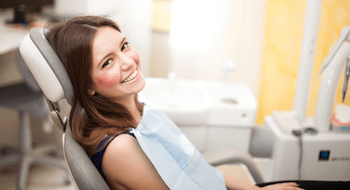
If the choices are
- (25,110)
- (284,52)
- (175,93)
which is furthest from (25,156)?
(284,52)

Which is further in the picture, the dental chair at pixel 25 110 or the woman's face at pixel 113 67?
the dental chair at pixel 25 110

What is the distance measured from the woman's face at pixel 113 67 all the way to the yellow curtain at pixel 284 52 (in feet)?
4.08

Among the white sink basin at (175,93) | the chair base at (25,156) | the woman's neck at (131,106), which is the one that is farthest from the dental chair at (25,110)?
the woman's neck at (131,106)

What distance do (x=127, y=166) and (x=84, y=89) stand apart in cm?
23

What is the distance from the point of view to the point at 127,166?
2.43ft

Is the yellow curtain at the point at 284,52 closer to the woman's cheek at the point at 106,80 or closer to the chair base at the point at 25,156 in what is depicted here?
the woman's cheek at the point at 106,80

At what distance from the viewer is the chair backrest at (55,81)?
706 mm

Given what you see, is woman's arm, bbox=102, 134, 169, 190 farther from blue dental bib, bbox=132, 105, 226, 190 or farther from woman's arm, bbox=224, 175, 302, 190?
woman's arm, bbox=224, 175, 302, 190

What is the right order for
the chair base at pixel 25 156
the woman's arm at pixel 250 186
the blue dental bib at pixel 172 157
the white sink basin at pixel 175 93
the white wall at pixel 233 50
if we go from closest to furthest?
the blue dental bib at pixel 172 157, the woman's arm at pixel 250 186, the white sink basin at pixel 175 93, the chair base at pixel 25 156, the white wall at pixel 233 50

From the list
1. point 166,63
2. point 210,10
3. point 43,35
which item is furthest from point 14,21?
point 43,35

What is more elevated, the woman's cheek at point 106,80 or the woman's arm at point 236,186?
the woman's cheek at point 106,80

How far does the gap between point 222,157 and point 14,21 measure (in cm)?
175

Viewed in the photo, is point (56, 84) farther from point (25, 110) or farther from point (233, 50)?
point (233, 50)

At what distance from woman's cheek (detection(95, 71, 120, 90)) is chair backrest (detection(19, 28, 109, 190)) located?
0.07 meters
